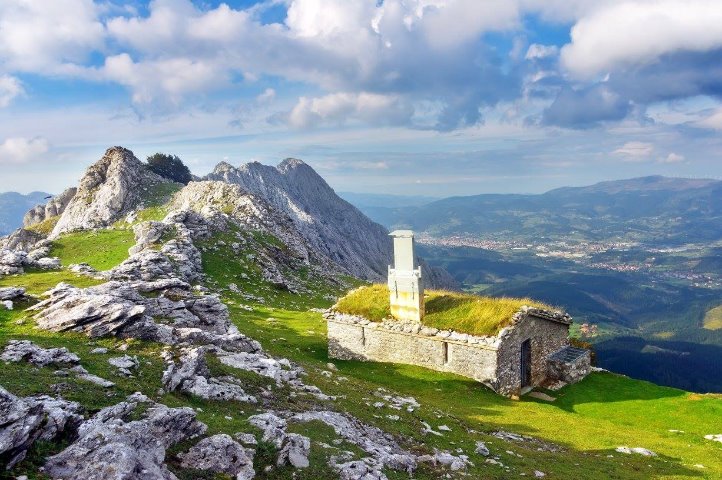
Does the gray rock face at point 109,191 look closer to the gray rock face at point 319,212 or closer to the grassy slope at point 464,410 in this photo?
the gray rock face at point 319,212

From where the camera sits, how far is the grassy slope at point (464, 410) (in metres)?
13.5

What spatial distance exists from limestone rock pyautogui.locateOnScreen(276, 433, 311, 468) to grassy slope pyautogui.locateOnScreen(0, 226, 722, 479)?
0.29 m

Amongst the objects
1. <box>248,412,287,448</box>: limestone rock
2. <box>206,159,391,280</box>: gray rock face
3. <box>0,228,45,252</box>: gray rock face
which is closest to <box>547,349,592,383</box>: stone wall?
<box>248,412,287,448</box>: limestone rock

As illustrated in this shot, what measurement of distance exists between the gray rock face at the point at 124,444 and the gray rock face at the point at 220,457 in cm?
63

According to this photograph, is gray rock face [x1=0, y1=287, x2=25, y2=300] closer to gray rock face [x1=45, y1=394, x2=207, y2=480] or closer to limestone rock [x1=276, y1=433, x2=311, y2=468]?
gray rock face [x1=45, y1=394, x2=207, y2=480]

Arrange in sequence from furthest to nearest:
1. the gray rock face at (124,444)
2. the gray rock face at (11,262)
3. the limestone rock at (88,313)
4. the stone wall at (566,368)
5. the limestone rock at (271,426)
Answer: the gray rock face at (11,262), the stone wall at (566,368), the limestone rock at (88,313), the limestone rock at (271,426), the gray rock face at (124,444)

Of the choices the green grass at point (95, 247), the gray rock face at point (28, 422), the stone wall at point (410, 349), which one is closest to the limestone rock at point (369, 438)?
the gray rock face at point (28, 422)

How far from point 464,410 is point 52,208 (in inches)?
4401

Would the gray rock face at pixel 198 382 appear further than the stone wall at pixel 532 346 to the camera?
No

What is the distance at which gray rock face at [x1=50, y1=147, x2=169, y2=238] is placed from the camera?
84.4 meters

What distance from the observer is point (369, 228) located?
16812cm

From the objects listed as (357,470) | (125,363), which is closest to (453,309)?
(357,470)

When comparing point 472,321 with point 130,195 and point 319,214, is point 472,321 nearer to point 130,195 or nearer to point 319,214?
point 130,195

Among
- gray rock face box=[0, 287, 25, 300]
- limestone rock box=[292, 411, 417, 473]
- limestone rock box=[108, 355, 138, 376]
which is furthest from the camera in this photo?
gray rock face box=[0, 287, 25, 300]
